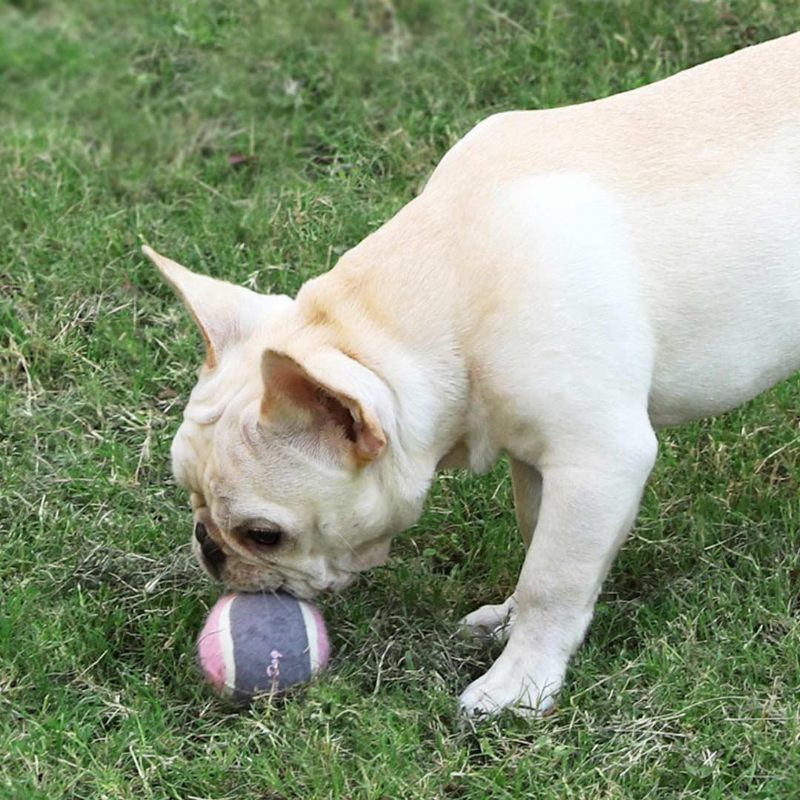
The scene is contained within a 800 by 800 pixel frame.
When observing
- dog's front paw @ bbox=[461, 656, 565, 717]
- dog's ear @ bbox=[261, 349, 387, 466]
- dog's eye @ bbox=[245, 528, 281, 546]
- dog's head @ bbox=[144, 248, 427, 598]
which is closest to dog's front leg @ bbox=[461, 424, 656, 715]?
dog's front paw @ bbox=[461, 656, 565, 717]

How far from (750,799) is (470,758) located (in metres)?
0.74

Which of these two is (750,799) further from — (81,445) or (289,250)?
(289,250)

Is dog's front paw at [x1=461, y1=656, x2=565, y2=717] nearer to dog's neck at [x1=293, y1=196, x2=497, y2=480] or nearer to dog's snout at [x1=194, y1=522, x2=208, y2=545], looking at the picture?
dog's neck at [x1=293, y1=196, x2=497, y2=480]

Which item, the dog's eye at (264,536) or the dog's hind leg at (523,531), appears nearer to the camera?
the dog's eye at (264,536)

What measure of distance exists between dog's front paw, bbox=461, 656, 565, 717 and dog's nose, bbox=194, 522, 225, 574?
768 mm

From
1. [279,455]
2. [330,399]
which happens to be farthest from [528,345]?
[279,455]

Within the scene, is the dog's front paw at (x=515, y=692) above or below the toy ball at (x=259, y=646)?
below

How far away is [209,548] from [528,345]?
1.05m

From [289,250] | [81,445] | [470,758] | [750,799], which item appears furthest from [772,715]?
[289,250]

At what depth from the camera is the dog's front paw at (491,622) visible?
15.5 feet

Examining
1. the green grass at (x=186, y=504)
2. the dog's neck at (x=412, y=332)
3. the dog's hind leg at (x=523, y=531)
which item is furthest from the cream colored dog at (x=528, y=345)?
the green grass at (x=186, y=504)

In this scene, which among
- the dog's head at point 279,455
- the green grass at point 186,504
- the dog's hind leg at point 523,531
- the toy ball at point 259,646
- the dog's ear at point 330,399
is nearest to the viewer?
the dog's ear at point 330,399

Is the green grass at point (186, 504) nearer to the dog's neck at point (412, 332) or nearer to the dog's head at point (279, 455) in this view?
the dog's head at point (279, 455)

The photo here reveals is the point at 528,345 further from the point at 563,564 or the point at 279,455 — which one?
the point at 279,455
